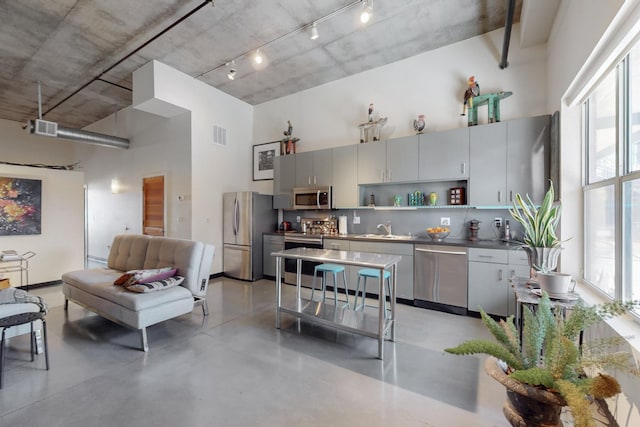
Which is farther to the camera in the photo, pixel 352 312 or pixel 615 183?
pixel 352 312

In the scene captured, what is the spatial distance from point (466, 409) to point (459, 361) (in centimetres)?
66

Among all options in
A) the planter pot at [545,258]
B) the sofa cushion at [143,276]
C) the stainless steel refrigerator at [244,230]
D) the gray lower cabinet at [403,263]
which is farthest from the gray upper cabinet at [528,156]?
the sofa cushion at [143,276]

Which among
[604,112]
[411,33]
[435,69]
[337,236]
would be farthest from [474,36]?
[337,236]

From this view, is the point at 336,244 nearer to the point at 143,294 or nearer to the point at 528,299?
the point at 143,294

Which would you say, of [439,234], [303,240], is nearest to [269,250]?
[303,240]

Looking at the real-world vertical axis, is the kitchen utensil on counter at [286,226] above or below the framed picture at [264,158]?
below

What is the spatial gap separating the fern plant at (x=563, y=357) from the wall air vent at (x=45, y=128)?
733cm

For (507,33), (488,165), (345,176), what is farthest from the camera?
(345,176)

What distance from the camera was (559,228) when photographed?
299cm

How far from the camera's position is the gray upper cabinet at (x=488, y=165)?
3.54m

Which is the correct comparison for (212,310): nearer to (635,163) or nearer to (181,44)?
(181,44)

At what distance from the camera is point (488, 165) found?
363 centimetres

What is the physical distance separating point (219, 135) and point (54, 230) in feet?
11.7

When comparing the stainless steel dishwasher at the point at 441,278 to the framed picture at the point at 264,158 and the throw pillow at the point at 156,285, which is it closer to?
the throw pillow at the point at 156,285
